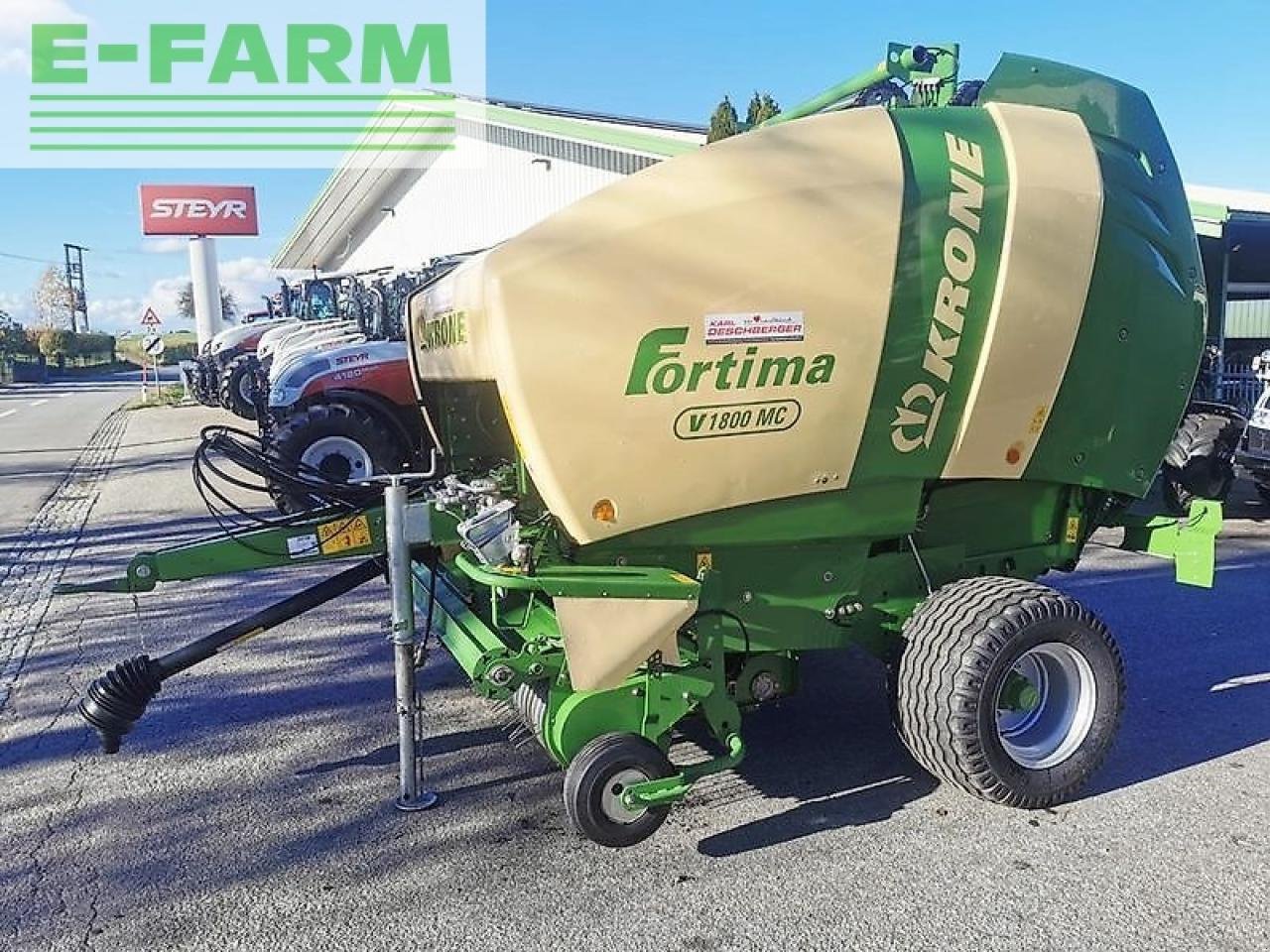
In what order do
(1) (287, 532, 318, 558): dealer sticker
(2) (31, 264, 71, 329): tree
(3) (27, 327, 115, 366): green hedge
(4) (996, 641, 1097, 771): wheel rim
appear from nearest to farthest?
(4) (996, 641, 1097, 771): wheel rim, (1) (287, 532, 318, 558): dealer sticker, (3) (27, 327, 115, 366): green hedge, (2) (31, 264, 71, 329): tree

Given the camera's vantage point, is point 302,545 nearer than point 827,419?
No

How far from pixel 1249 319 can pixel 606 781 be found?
79.9 ft

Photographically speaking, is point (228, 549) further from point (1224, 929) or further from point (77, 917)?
point (1224, 929)

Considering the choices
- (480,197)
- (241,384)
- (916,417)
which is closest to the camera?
(916,417)

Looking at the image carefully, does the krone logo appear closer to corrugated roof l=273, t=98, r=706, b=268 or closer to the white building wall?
corrugated roof l=273, t=98, r=706, b=268

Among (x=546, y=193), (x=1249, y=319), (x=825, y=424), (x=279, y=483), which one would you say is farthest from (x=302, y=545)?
(x=1249, y=319)

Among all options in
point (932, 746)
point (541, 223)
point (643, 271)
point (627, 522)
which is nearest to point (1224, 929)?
point (932, 746)

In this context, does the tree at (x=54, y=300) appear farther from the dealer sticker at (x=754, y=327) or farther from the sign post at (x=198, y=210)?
the dealer sticker at (x=754, y=327)

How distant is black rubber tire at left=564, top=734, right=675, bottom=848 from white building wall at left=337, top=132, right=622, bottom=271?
37.0ft

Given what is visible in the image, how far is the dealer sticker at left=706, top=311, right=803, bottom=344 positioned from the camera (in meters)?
3.38

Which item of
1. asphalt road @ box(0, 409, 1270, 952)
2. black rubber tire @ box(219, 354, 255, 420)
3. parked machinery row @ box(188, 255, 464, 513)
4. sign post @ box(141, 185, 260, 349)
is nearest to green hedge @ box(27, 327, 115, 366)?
sign post @ box(141, 185, 260, 349)

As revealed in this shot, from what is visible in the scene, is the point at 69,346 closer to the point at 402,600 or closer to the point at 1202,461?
the point at 1202,461

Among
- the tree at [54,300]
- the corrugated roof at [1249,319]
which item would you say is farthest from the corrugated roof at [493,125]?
the tree at [54,300]

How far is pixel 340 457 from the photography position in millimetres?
9328
